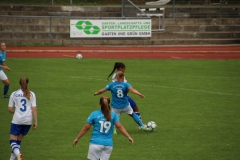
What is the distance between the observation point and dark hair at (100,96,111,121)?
10752 millimetres

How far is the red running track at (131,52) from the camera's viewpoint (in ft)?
116

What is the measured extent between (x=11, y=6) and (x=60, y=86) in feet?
66.1

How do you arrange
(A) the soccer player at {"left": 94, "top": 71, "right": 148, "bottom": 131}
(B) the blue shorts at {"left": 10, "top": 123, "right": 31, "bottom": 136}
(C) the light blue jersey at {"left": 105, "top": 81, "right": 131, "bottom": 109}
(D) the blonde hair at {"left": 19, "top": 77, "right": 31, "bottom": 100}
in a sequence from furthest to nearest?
(C) the light blue jersey at {"left": 105, "top": 81, "right": 131, "bottom": 109}, (A) the soccer player at {"left": 94, "top": 71, "right": 148, "bottom": 131}, (B) the blue shorts at {"left": 10, "top": 123, "right": 31, "bottom": 136}, (D) the blonde hair at {"left": 19, "top": 77, "right": 31, "bottom": 100}

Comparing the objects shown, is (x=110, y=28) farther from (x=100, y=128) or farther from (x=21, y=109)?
(x=100, y=128)

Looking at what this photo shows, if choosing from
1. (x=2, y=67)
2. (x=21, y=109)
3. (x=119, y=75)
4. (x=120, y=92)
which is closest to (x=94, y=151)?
(x=21, y=109)

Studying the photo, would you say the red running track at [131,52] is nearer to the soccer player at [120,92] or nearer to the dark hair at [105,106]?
the soccer player at [120,92]

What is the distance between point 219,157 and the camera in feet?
46.1

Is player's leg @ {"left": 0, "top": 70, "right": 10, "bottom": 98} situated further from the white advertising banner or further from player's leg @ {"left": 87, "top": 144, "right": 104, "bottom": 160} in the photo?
the white advertising banner

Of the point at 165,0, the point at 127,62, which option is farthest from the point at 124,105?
the point at 165,0

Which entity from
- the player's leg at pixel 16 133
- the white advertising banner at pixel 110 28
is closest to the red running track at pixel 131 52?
the white advertising banner at pixel 110 28

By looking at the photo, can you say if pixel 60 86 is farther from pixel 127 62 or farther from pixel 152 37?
pixel 152 37

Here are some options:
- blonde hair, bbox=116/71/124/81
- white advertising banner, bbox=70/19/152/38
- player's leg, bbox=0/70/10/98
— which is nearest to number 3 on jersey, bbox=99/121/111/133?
blonde hair, bbox=116/71/124/81

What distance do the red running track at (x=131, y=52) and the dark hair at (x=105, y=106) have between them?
24.0m

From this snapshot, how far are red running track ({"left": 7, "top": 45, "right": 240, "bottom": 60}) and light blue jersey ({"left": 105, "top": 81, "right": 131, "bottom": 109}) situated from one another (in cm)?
1933
